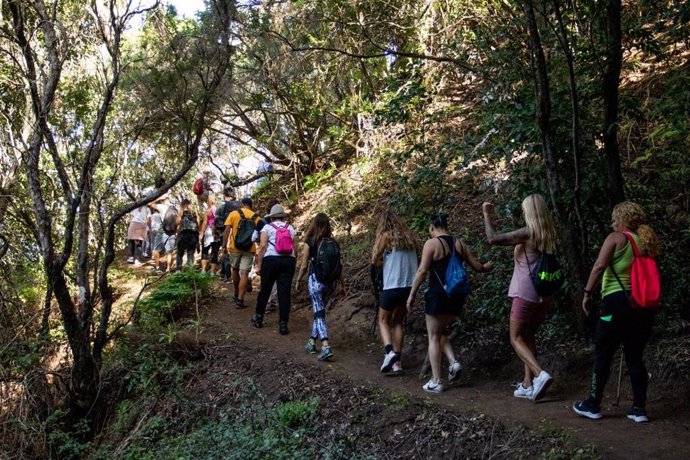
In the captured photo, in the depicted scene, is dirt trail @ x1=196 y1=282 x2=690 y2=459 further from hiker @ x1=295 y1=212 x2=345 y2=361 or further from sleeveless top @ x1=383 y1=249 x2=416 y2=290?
sleeveless top @ x1=383 y1=249 x2=416 y2=290

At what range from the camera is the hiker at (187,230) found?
12734mm

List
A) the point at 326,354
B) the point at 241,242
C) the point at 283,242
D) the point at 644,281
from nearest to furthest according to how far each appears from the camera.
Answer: the point at 644,281
the point at 326,354
the point at 283,242
the point at 241,242

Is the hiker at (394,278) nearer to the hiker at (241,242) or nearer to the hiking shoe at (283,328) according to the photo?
the hiking shoe at (283,328)

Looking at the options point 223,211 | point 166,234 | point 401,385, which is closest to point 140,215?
point 166,234

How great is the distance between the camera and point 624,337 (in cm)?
519

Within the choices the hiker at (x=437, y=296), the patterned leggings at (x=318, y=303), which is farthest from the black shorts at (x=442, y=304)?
the patterned leggings at (x=318, y=303)

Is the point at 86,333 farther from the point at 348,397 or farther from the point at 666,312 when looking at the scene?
the point at 666,312

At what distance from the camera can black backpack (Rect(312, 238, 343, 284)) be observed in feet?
27.3

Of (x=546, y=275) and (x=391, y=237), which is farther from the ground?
(x=391, y=237)

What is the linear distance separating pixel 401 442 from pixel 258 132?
13.0 metres

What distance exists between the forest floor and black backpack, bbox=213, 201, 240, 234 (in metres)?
1.92

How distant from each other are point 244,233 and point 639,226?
7.04 metres

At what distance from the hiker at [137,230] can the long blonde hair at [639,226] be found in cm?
1179

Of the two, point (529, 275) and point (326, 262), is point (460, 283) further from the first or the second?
point (326, 262)
